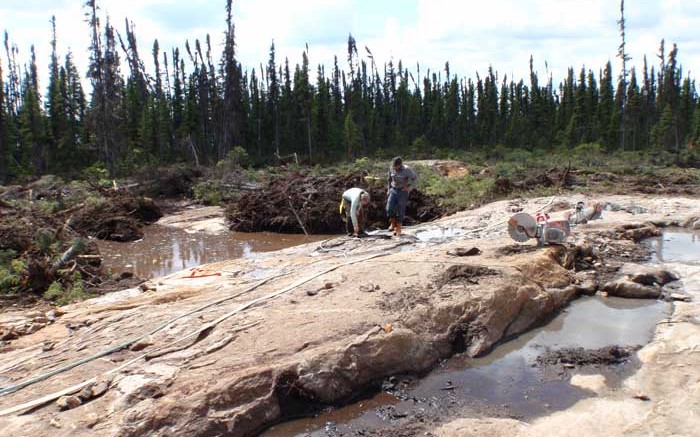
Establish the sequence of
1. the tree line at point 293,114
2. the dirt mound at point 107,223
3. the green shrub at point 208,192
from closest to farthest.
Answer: the dirt mound at point 107,223 < the green shrub at point 208,192 < the tree line at point 293,114

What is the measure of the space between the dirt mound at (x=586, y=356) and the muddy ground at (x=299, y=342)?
7.9 inches

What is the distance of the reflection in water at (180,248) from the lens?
11.6 metres

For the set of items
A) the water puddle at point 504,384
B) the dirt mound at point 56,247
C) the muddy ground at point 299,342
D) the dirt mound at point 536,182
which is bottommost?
the water puddle at point 504,384

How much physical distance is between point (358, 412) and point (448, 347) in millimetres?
1403

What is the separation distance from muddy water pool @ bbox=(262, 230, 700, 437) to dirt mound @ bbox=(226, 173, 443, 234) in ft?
28.9

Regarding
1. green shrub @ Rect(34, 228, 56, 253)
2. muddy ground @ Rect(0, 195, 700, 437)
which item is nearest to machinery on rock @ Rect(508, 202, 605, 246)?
muddy ground @ Rect(0, 195, 700, 437)

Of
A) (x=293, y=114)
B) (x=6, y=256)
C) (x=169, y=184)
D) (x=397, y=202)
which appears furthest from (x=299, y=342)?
(x=293, y=114)

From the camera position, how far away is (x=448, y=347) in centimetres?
553

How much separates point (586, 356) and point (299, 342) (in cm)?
279

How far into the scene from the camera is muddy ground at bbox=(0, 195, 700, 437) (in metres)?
4.05

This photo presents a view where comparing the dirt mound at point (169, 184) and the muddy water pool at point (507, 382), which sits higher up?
the dirt mound at point (169, 184)

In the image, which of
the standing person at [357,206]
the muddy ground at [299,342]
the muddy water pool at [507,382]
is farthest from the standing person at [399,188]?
the muddy water pool at [507,382]

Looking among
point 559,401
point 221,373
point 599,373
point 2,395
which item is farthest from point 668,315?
point 2,395

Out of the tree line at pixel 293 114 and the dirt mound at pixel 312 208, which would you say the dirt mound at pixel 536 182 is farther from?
the tree line at pixel 293 114
